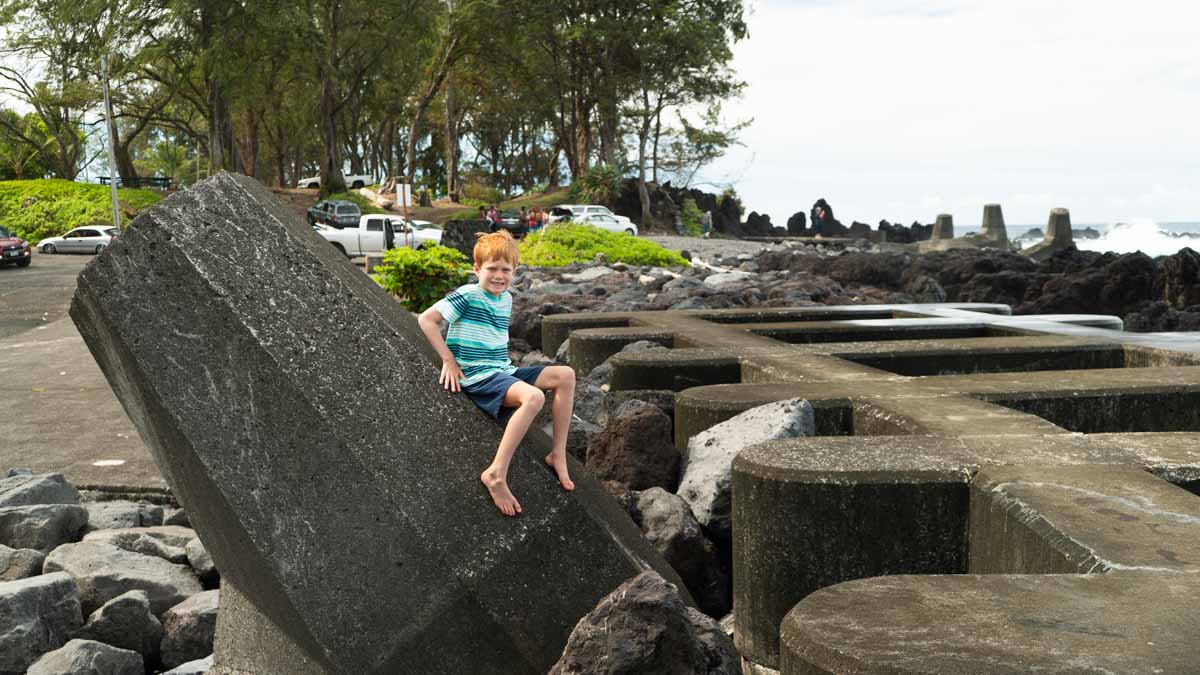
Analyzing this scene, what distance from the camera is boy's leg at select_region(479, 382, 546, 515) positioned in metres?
3.26

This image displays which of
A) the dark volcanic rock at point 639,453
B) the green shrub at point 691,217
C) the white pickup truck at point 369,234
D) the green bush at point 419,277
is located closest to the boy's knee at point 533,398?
the dark volcanic rock at point 639,453

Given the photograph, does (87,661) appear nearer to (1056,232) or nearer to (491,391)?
(491,391)

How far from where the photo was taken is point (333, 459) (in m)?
3.19

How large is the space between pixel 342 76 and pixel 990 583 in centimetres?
4173

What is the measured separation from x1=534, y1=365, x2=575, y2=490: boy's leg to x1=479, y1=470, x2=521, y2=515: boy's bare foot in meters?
0.19

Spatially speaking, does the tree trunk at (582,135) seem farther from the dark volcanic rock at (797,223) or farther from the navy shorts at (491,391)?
the navy shorts at (491,391)

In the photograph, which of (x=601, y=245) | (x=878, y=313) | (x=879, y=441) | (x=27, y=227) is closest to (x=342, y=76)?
(x=27, y=227)

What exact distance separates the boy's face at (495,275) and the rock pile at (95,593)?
1.88 metres

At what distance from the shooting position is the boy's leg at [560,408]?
342cm

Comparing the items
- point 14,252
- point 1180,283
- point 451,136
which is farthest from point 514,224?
point 1180,283

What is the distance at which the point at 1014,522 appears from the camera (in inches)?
130

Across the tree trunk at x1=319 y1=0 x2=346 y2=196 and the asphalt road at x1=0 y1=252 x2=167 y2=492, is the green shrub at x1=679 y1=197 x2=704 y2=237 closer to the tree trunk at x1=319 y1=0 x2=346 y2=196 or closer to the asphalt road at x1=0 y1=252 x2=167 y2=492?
the tree trunk at x1=319 y1=0 x2=346 y2=196

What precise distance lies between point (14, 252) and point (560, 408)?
3003 centimetres

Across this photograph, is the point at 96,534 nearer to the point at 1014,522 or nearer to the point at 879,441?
the point at 879,441
